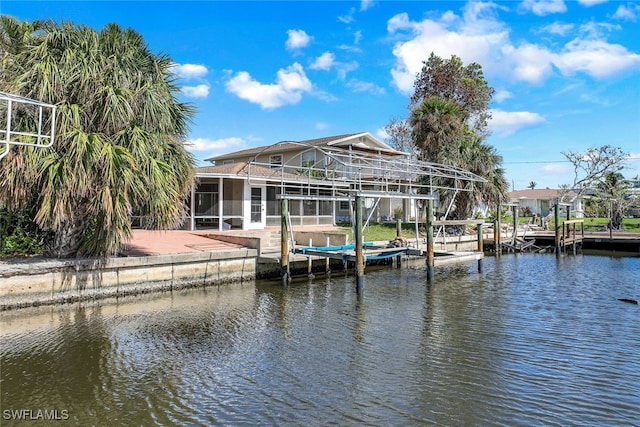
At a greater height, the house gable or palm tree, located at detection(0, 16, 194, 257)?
the house gable

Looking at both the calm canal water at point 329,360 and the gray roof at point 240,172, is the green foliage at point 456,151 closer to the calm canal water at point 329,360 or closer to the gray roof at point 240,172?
the gray roof at point 240,172

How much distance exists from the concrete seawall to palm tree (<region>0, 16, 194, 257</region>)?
27.6 inches

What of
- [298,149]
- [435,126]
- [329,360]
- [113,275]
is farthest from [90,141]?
[435,126]

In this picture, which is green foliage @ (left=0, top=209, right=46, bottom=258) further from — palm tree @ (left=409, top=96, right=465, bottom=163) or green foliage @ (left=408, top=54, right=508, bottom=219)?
palm tree @ (left=409, top=96, right=465, bottom=163)

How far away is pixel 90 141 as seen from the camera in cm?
1209

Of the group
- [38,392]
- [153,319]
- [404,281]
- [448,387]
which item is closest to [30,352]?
[38,392]

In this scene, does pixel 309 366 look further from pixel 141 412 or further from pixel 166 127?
pixel 166 127

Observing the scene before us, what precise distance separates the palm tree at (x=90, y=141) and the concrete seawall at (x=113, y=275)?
2.30 feet

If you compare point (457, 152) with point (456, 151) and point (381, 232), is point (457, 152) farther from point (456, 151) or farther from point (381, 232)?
point (381, 232)

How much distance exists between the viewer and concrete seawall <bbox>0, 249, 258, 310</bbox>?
11.6 meters

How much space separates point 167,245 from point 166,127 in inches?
185

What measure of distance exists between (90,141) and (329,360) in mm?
8614

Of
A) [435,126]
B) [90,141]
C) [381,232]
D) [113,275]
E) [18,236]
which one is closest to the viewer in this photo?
[90,141]

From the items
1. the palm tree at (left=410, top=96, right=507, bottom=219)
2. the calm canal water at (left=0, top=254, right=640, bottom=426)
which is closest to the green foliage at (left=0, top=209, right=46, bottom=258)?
the calm canal water at (left=0, top=254, right=640, bottom=426)
